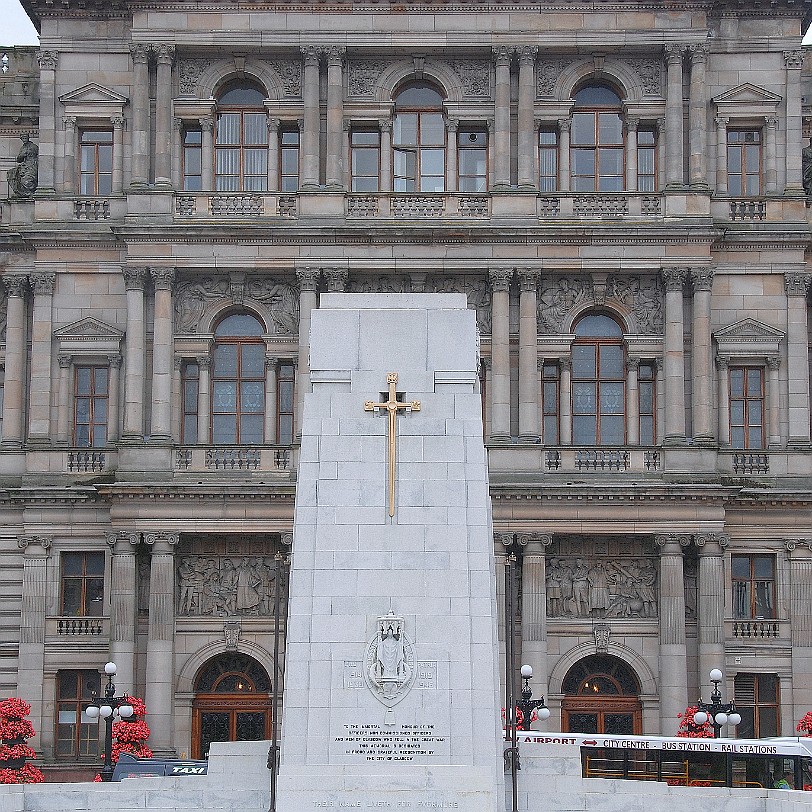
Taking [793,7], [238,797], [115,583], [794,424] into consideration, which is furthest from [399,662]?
[793,7]

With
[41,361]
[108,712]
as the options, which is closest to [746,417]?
[41,361]

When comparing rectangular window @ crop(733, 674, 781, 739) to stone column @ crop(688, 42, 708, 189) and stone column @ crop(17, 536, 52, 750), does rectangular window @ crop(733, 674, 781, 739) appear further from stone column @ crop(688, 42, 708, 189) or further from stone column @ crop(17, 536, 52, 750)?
stone column @ crop(17, 536, 52, 750)

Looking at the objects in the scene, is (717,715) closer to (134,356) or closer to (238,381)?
(238,381)

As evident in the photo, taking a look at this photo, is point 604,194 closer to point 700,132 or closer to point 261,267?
point 700,132

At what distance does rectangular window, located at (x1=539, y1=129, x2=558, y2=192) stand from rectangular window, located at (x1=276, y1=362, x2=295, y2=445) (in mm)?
8197

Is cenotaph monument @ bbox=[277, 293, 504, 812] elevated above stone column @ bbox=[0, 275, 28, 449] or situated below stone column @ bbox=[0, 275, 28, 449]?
below

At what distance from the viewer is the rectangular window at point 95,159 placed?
47.9m

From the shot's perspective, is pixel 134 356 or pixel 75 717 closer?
pixel 75 717

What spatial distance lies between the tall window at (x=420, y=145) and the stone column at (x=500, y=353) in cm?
349

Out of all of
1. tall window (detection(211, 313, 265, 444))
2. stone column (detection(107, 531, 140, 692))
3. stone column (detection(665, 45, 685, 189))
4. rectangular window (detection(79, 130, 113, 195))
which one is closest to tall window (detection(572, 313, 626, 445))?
stone column (detection(665, 45, 685, 189))

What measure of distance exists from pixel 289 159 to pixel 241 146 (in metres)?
1.29

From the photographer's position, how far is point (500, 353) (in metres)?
45.8

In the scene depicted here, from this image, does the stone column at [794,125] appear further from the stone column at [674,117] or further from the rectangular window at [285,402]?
the rectangular window at [285,402]

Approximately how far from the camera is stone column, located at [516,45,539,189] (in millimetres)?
46781
